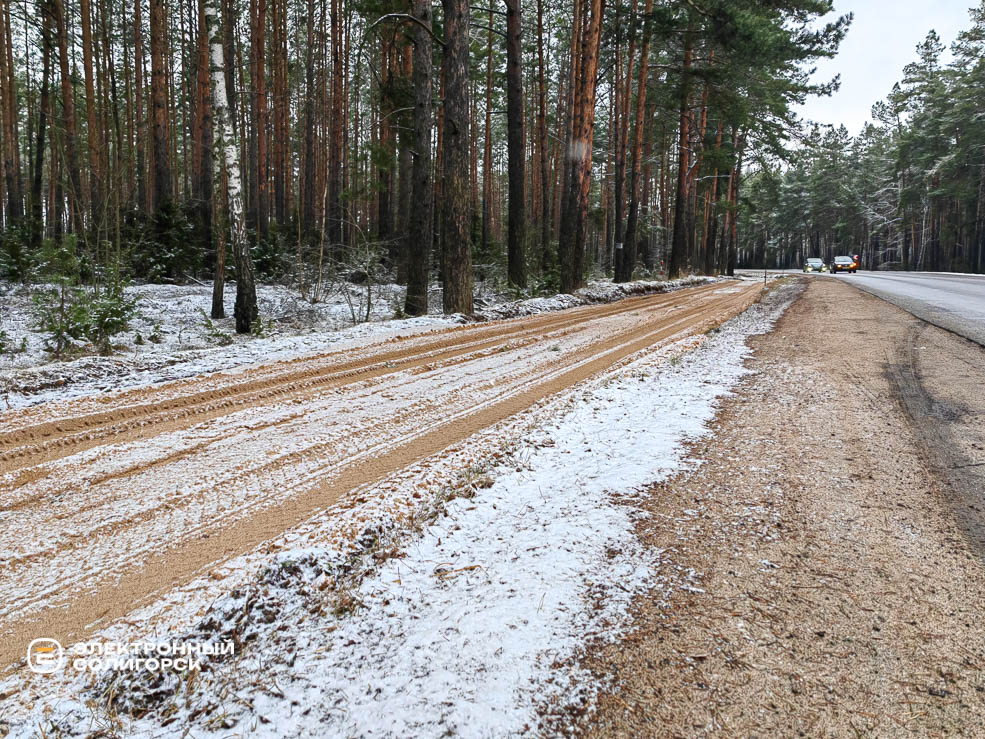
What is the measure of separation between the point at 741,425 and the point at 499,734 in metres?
3.01

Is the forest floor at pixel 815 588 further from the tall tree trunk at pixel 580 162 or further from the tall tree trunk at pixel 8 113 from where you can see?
the tall tree trunk at pixel 8 113

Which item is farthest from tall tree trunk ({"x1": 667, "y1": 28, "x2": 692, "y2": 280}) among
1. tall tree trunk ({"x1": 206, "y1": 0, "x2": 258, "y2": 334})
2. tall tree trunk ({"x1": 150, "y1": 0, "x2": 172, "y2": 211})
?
tall tree trunk ({"x1": 206, "y1": 0, "x2": 258, "y2": 334})

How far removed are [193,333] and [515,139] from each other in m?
8.91

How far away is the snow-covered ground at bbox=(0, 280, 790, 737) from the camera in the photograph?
1442 millimetres

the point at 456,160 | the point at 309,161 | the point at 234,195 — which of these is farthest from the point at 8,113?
the point at 456,160

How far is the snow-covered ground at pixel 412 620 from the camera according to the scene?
144cm

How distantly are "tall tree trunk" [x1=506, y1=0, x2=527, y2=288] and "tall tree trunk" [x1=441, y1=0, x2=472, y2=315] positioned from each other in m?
3.78

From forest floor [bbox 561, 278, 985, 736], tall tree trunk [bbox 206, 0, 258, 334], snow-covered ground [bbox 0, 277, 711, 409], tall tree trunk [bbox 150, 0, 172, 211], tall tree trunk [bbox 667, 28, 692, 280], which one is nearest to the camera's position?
forest floor [bbox 561, 278, 985, 736]

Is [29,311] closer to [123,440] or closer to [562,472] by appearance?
[123,440]

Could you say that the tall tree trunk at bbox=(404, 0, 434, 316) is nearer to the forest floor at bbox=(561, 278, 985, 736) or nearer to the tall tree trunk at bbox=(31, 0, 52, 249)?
the forest floor at bbox=(561, 278, 985, 736)

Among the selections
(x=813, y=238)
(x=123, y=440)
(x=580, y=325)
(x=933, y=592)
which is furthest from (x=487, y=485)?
(x=813, y=238)

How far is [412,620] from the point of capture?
1.81 m

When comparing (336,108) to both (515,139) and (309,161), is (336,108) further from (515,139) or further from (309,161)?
(515,139)

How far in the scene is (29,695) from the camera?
1521 millimetres
